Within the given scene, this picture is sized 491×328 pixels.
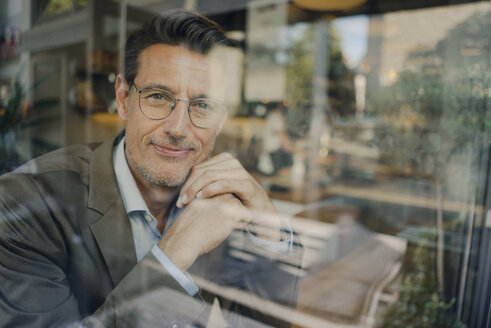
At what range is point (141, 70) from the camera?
1.02 m

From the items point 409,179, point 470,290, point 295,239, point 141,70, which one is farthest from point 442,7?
point 141,70

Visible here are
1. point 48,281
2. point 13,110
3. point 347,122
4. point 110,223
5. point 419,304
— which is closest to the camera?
point 48,281

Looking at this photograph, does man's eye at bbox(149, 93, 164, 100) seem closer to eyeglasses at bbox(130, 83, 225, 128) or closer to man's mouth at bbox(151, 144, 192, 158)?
eyeglasses at bbox(130, 83, 225, 128)

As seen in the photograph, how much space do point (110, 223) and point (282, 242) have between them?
1.90 ft

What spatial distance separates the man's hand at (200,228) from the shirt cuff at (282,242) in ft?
0.49

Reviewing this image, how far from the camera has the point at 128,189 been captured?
104 centimetres

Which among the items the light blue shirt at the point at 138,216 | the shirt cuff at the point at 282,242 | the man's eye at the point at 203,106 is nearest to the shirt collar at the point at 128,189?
the light blue shirt at the point at 138,216

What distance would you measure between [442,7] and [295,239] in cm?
432

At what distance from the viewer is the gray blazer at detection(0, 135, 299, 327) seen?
→ 0.89 meters

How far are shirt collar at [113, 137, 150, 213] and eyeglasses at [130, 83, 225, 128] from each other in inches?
6.9

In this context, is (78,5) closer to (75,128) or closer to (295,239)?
(75,128)

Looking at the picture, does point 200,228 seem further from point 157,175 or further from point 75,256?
point 75,256

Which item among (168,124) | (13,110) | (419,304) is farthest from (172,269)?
(419,304)

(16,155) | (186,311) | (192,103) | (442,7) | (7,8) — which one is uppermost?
(442,7)
